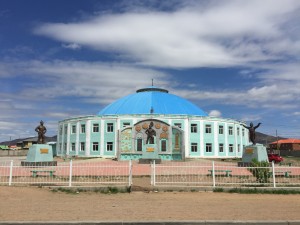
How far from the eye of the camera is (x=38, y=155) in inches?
1103

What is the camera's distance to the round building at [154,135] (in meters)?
43.2

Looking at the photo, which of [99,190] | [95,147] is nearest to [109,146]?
[95,147]

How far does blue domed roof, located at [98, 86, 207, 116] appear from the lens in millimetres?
53781

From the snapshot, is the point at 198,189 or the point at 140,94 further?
the point at 140,94

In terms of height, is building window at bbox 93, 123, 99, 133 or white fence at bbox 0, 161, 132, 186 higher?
building window at bbox 93, 123, 99, 133

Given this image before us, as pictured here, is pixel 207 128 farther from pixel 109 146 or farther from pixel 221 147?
pixel 109 146

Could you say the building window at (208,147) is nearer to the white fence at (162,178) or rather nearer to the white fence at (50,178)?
the white fence at (162,178)

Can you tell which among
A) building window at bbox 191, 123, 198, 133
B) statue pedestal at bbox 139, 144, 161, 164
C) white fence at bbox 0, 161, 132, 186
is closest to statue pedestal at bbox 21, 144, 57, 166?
white fence at bbox 0, 161, 132, 186

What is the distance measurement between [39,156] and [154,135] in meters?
18.3

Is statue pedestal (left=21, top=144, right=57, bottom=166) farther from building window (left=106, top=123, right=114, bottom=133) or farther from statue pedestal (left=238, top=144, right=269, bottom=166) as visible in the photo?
building window (left=106, top=123, right=114, bottom=133)

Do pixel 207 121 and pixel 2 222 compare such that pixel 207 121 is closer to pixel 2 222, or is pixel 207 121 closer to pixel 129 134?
pixel 129 134

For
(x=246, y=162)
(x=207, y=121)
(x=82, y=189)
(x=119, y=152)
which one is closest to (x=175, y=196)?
(x=82, y=189)

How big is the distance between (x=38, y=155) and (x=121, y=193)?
55.4 feet

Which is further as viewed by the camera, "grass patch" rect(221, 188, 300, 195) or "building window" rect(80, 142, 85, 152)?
"building window" rect(80, 142, 85, 152)
